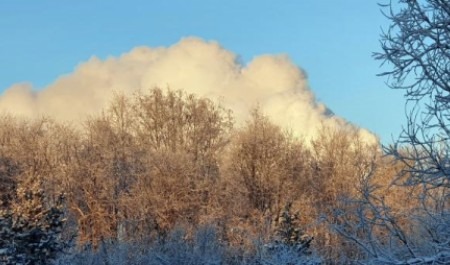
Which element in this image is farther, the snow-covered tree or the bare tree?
the snow-covered tree

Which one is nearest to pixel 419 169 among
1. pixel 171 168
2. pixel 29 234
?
pixel 29 234

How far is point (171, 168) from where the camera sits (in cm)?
4075

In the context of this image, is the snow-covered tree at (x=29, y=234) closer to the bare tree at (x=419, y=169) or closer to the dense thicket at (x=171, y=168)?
the dense thicket at (x=171, y=168)

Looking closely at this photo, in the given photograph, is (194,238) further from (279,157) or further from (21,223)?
(279,157)

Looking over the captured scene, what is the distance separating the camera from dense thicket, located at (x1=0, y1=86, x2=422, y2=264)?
39.9m

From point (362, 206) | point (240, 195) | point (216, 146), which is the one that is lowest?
point (362, 206)

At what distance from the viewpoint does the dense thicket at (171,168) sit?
1572 inches

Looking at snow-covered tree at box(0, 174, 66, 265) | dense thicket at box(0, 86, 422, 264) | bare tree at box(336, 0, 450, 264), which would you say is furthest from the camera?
dense thicket at box(0, 86, 422, 264)

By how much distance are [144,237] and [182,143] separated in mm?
11482

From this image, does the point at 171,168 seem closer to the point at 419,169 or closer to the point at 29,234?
the point at 29,234

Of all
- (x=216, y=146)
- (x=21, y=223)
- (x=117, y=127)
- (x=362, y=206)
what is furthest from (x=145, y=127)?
(x=362, y=206)

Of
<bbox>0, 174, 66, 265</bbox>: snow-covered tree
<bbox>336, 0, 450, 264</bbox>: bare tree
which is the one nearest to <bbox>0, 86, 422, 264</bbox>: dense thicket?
<bbox>0, 174, 66, 265</bbox>: snow-covered tree

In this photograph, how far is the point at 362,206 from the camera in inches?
305

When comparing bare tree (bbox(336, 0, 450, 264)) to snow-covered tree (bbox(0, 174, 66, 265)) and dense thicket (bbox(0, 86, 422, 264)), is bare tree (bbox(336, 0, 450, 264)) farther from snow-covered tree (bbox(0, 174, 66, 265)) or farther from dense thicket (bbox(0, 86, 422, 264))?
dense thicket (bbox(0, 86, 422, 264))
